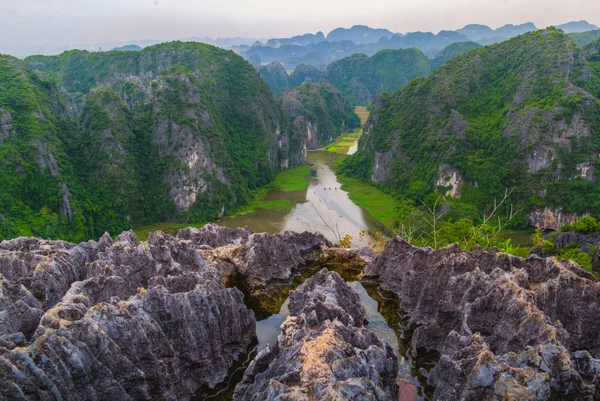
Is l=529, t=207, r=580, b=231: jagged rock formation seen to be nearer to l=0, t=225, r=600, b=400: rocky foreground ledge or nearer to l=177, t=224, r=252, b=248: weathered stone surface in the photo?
l=0, t=225, r=600, b=400: rocky foreground ledge

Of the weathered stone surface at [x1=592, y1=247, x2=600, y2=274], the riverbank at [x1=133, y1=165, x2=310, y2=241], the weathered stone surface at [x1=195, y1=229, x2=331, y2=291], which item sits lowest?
the riverbank at [x1=133, y1=165, x2=310, y2=241]

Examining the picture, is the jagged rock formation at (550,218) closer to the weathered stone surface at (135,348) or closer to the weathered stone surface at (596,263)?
the weathered stone surface at (596,263)

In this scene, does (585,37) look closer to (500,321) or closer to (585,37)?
(585,37)

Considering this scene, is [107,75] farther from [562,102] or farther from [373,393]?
[373,393]

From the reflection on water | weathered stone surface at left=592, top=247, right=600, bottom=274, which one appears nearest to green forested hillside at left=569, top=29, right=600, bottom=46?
the reflection on water

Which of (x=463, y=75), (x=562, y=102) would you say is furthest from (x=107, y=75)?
(x=562, y=102)
